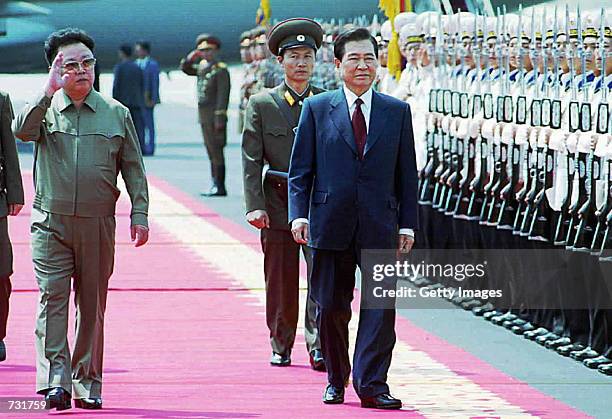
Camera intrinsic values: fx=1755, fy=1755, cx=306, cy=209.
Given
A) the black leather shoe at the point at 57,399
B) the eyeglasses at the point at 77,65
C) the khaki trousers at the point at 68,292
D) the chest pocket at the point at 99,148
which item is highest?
the eyeglasses at the point at 77,65

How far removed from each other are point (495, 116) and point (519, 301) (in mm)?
1129

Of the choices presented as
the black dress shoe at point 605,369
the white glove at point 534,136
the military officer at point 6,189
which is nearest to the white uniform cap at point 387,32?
the white glove at point 534,136

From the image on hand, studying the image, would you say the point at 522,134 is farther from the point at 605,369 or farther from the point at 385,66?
the point at 385,66

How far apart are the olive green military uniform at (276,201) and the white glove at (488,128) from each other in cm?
175

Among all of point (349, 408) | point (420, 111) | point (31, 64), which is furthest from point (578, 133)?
point (31, 64)

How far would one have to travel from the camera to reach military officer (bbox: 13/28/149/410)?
759 cm

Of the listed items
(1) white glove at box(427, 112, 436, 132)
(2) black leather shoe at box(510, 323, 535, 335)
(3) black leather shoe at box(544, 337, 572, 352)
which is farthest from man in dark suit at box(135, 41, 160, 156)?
(3) black leather shoe at box(544, 337, 572, 352)

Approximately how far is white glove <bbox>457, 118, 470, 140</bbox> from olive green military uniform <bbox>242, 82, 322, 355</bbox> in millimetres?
2066

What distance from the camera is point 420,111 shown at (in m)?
12.1

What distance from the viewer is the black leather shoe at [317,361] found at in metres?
8.87

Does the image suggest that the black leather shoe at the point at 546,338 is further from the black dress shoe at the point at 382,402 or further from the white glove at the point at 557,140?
the black dress shoe at the point at 382,402

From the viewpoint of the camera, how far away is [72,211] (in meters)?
7.61

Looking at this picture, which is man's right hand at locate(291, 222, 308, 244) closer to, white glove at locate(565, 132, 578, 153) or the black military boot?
white glove at locate(565, 132, 578, 153)

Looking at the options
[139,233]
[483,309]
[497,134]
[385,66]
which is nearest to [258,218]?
[139,233]
